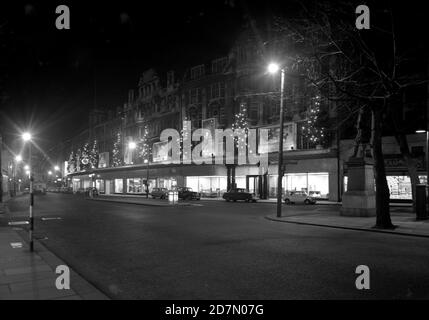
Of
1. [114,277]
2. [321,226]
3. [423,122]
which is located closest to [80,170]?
[423,122]

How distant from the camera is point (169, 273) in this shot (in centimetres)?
789

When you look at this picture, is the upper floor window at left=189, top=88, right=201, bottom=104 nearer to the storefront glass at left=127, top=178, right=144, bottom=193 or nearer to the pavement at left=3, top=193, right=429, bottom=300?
the storefront glass at left=127, top=178, right=144, bottom=193

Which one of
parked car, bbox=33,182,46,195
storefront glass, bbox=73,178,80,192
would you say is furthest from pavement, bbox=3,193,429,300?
storefront glass, bbox=73,178,80,192

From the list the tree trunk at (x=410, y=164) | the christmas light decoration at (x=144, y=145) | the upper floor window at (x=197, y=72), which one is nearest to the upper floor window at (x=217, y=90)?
the upper floor window at (x=197, y=72)

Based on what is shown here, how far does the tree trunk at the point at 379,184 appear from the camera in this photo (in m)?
15.7

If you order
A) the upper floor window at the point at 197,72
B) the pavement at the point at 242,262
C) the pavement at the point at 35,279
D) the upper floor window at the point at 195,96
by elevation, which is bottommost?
the pavement at the point at 242,262

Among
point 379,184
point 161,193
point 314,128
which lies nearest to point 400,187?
point 314,128

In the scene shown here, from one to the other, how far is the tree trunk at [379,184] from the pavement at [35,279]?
1246 centimetres

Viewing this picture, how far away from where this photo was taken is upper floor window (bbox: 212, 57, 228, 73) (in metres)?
51.6

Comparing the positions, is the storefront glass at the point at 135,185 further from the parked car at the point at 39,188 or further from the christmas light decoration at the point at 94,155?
the christmas light decoration at the point at 94,155

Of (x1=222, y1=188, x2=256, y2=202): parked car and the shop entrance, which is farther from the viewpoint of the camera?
the shop entrance

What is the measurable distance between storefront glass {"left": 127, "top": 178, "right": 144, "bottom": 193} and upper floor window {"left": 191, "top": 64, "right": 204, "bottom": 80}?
19605 mm

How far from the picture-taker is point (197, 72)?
5572 centimetres

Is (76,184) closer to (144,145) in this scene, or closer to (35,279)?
(144,145)
